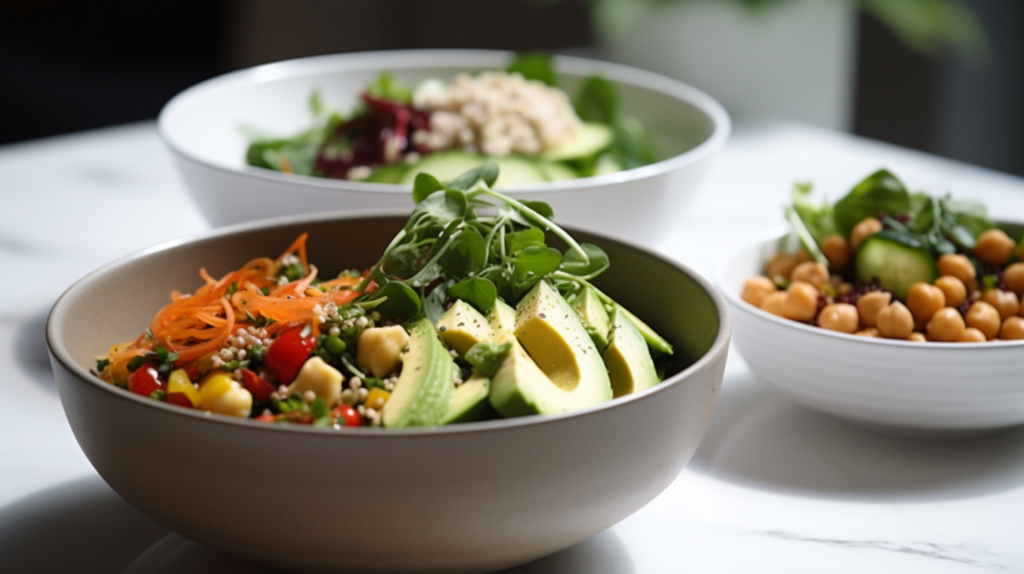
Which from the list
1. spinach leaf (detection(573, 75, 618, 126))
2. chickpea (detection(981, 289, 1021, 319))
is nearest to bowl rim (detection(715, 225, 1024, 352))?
chickpea (detection(981, 289, 1021, 319))

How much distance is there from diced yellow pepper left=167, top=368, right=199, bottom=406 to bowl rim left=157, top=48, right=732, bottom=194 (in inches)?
20.5

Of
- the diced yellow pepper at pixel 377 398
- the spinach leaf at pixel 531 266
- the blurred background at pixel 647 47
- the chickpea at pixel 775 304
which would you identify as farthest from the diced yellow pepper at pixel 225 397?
the blurred background at pixel 647 47

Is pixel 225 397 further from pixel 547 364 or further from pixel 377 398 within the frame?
pixel 547 364

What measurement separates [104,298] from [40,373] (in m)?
0.35

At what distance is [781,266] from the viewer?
4.47ft

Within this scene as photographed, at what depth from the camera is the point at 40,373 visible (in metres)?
1.33

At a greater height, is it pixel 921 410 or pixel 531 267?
pixel 531 267

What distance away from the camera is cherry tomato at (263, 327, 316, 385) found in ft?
2.97

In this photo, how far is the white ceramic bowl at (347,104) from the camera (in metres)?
1.42

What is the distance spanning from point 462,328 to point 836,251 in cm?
66

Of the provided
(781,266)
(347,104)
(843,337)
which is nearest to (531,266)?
(843,337)

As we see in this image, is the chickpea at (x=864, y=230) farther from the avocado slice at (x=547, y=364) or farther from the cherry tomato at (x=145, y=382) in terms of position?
the cherry tomato at (x=145, y=382)

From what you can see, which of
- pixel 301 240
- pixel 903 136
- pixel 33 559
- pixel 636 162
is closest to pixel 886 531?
pixel 301 240

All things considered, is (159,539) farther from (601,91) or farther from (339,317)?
(601,91)
